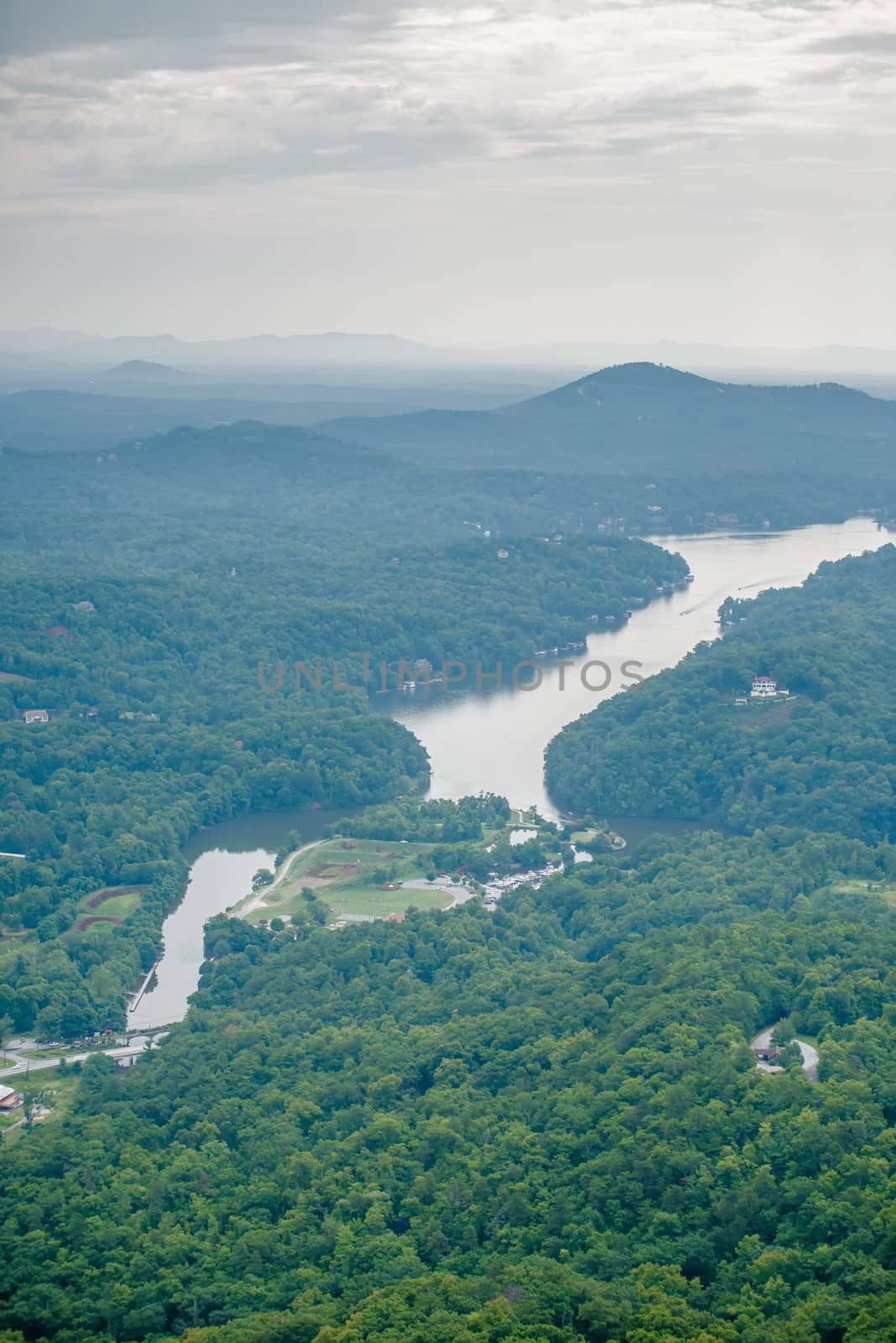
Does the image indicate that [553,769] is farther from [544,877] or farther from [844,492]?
[844,492]

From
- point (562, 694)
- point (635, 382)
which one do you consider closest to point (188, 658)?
point (562, 694)

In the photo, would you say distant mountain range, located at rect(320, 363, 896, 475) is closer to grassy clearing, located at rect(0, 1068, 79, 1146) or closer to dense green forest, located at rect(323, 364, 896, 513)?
dense green forest, located at rect(323, 364, 896, 513)

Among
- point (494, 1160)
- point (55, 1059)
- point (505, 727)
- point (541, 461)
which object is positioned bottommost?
point (541, 461)

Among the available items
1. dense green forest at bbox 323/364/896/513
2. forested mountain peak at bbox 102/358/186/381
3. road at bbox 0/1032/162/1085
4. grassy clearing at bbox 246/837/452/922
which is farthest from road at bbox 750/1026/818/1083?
forested mountain peak at bbox 102/358/186/381

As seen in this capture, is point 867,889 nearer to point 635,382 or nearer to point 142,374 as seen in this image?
point 635,382

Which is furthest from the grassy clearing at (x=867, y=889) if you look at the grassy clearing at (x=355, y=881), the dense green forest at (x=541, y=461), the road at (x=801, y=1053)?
the dense green forest at (x=541, y=461)

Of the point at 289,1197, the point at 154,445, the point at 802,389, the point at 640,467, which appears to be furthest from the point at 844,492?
the point at 289,1197
